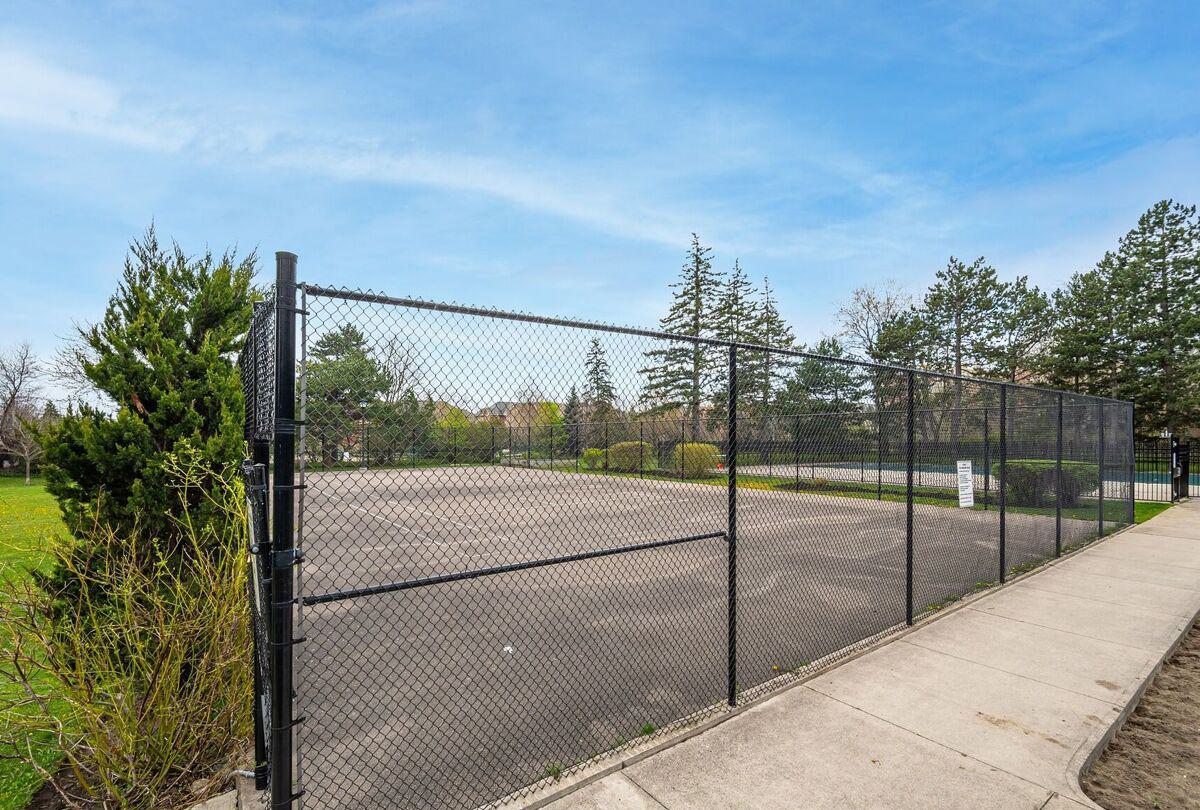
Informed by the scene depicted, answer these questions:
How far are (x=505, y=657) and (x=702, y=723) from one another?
71.1 inches

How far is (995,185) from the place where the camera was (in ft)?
49.2

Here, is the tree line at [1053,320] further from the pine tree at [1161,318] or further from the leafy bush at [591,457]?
the leafy bush at [591,457]

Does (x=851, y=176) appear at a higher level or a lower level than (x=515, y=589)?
higher

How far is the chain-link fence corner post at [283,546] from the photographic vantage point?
1760 millimetres

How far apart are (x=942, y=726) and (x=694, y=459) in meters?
5.80

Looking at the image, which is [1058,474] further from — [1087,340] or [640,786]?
[1087,340]

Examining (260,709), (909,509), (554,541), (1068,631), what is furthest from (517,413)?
(554,541)

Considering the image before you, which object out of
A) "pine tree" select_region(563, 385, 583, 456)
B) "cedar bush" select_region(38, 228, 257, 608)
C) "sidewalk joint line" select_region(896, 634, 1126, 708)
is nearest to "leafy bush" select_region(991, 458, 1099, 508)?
"sidewalk joint line" select_region(896, 634, 1126, 708)

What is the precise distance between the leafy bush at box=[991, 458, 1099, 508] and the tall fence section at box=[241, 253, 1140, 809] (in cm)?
7

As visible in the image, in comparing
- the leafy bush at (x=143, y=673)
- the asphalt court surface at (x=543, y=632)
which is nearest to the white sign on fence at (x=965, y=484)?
the asphalt court surface at (x=543, y=632)

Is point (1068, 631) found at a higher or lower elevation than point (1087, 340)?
lower

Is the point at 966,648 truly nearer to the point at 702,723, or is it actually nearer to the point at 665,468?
the point at 702,723

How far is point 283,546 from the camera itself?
1.78m

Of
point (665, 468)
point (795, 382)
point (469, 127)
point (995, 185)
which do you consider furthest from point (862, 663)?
point (995, 185)
